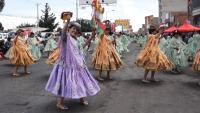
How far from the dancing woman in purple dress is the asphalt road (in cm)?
40

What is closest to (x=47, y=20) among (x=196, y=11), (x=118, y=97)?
(x=196, y=11)

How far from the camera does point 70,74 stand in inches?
362

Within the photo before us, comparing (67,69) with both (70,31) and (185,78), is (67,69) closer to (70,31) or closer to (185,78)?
(70,31)

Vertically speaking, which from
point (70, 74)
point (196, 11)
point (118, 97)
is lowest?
point (118, 97)

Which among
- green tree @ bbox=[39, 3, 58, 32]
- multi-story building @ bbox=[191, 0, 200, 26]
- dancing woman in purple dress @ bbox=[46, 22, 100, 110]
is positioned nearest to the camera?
dancing woman in purple dress @ bbox=[46, 22, 100, 110]

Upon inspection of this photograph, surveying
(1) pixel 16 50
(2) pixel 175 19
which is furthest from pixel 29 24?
(1) pixel 16 50

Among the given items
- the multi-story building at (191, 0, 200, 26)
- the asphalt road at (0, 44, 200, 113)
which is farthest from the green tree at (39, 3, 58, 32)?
the asphalt road at (0, 44, 200, 113)

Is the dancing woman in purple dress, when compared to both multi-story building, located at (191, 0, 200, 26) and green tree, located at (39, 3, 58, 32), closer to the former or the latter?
A: multi-story building, located at (191, 0, 200, 26)

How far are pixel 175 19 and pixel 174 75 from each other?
52575mm

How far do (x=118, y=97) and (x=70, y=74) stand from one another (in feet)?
7.33

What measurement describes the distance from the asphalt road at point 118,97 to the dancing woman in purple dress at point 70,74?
0.40 metres

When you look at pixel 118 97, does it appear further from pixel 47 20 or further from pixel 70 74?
pixel 47 20

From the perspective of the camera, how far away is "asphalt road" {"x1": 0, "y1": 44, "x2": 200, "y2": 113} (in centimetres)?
948

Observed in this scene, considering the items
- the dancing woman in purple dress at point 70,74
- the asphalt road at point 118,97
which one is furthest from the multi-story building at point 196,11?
the dancing woman in purple dress at point 70,74
